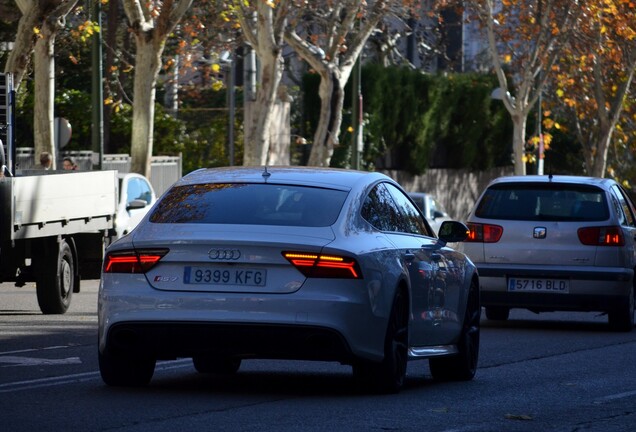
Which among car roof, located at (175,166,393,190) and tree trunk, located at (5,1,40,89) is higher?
tree trunk, located at (5,1,40,89)

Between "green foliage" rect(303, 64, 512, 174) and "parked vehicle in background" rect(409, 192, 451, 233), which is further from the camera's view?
"green foliage" rect(303, 64, 512, 174)

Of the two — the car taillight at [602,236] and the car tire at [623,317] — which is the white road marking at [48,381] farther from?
the car tire at [623,317]

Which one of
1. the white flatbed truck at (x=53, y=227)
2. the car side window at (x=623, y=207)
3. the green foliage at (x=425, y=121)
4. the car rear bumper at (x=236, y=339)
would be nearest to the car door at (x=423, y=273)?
the car rear bumper at (x=236, y=339)

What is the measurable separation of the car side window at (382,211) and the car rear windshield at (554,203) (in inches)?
247

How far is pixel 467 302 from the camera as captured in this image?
12.2m

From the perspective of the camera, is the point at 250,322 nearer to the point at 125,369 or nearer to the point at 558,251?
the point at 125,369

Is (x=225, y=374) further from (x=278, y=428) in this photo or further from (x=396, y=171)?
(x=396, y=171)

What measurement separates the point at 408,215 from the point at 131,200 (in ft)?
50.1

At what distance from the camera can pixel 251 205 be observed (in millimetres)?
10273

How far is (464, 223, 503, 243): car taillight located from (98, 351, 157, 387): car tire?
7.35m

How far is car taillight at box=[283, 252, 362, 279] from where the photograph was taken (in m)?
9.79

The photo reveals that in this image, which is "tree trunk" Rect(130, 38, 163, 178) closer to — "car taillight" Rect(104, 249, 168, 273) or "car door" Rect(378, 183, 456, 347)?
"car door" Rect(378, 183, 456, 347)

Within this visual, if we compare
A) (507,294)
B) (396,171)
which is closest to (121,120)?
(396,171)

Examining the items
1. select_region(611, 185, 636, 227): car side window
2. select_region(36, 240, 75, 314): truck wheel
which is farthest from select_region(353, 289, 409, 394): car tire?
select_region(36, 240, 75, 314): truck wheel
